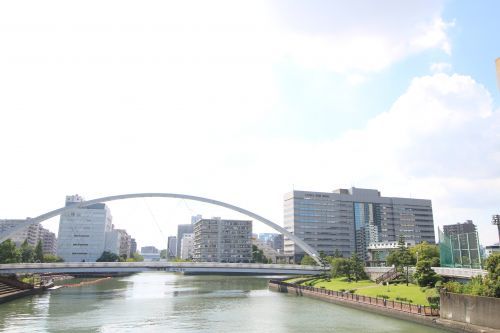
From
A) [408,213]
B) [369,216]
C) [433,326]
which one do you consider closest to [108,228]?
[369,216]

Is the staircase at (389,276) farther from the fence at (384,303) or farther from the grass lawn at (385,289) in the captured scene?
the fence at (384,303)

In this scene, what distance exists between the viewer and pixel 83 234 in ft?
544

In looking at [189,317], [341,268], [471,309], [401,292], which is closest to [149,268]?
[189,317]

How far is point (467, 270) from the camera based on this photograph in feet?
128

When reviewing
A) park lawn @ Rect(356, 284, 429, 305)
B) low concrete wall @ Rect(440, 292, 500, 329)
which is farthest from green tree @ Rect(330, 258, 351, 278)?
low concrete wall @ Rect(440, 292, 500, 329)

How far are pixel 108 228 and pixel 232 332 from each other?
557 ft

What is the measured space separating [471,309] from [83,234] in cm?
16403

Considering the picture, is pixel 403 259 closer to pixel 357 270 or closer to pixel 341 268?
pixel 357 270

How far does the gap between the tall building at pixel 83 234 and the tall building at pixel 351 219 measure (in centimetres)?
7843

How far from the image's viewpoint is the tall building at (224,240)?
172 meters

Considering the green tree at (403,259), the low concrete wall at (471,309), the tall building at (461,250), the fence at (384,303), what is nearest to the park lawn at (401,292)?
the fence at (384,303)

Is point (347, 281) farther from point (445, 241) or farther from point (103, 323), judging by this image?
point (103, 323)

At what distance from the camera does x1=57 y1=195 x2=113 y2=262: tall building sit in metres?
162

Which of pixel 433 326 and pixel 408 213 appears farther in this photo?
pixel 408 213
